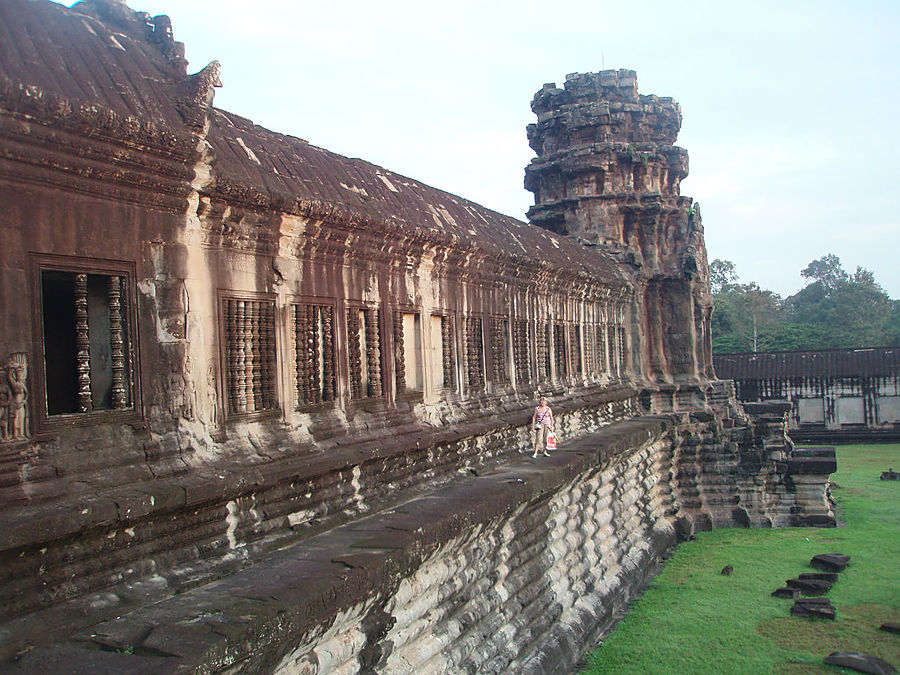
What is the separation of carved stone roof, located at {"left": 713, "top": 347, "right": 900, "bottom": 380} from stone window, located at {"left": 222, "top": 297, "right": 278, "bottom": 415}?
2608 cm

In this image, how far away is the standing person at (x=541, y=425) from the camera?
8.37 m

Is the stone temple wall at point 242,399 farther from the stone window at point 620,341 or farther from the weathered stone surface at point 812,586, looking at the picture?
the stone window at point 620,341

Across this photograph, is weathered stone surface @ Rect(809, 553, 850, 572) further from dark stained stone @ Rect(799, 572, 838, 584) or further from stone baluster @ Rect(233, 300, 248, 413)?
stone baluster @ Rect(233, 300, 248, 413)

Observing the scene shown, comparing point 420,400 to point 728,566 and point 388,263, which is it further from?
point 728,566

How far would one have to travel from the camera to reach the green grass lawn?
743 cm

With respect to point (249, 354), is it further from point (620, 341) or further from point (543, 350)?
point (620, 341)

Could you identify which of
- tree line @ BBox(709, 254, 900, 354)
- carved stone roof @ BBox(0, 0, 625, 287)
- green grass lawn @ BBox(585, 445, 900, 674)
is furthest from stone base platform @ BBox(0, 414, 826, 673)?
tree line @ BBox(709, 254, 900, 354)

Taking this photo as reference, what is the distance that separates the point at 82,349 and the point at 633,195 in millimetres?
11917

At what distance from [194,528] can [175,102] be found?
198 cm

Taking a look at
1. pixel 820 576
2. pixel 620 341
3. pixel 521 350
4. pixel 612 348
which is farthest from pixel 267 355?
pixel 620 341

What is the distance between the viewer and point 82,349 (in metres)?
3.74

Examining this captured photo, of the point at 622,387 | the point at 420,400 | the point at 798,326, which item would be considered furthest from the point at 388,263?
the point at 798,326

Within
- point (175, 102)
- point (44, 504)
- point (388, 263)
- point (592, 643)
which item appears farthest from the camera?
point (592, 643)

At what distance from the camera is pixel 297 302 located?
5.13 m
